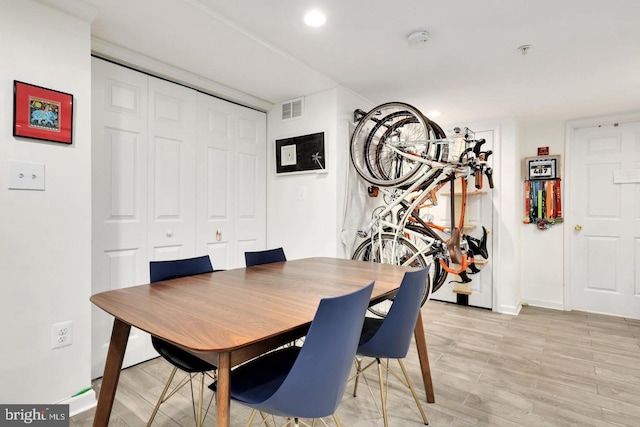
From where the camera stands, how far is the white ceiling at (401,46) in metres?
1.82

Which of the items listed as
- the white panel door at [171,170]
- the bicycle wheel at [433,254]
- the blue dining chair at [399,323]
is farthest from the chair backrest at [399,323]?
the white panel door at [171,170]

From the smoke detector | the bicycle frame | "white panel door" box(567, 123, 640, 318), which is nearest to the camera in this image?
the smoke detector

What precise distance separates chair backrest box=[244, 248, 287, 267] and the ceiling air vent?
144 cm

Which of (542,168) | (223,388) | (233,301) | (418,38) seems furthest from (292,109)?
(542,168)

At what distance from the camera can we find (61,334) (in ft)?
5.89

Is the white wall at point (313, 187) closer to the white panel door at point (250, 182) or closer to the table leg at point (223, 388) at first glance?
the white panel door at point (250, 182)

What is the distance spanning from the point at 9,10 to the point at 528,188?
4.73 metres

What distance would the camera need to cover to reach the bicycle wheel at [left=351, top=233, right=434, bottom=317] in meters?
2.91

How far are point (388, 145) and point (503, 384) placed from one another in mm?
1975

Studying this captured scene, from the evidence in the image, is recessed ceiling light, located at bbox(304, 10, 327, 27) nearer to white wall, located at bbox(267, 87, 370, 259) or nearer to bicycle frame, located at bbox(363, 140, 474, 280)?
white wall, located at bbox(267, 87, 370, 259)

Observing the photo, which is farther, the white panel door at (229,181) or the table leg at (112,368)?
the white panel door at (229,181)

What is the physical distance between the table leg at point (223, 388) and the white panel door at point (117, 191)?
1774 millimetres

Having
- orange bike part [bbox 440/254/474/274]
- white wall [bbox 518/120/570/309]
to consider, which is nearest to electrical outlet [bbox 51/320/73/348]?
orange bike part [bbox 440/254/474/274]

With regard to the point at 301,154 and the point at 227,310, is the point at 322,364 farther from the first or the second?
the point at 301,154
